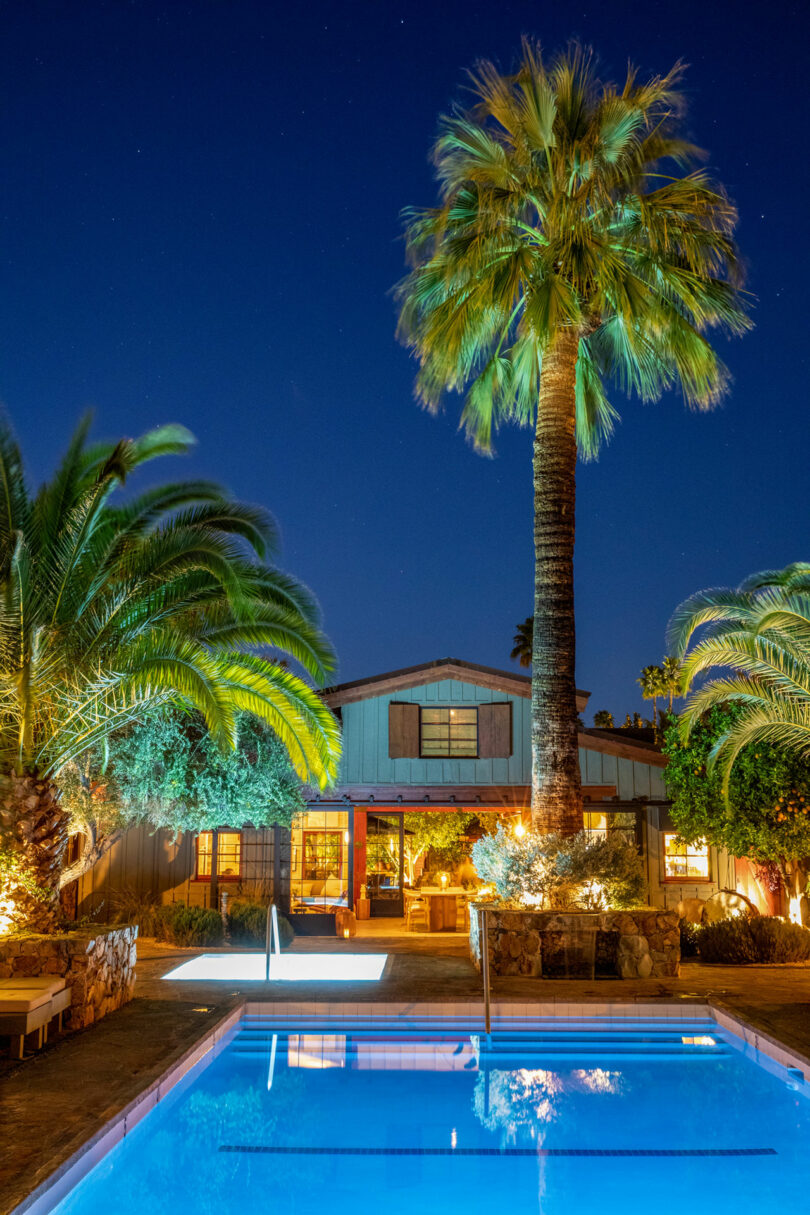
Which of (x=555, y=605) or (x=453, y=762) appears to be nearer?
(x=555, y=605)

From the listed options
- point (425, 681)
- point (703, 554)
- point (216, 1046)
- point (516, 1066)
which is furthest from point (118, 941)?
point (703, 554)

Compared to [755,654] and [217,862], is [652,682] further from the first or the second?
[755,654]

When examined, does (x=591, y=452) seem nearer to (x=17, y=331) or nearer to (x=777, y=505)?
(x=17, y=331)

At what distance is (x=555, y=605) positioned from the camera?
45.0 ft

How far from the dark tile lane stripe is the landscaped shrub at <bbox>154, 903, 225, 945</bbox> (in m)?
9.24

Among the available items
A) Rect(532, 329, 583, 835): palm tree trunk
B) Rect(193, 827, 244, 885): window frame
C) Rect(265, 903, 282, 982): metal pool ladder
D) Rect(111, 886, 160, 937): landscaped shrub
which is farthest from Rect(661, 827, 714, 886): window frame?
Rect(111, 886, 160, 937): landscaped shrub

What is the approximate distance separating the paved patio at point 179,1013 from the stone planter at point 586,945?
A: 0.29 meters

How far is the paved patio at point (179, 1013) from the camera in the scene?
661 cm

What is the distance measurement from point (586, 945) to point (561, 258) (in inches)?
333

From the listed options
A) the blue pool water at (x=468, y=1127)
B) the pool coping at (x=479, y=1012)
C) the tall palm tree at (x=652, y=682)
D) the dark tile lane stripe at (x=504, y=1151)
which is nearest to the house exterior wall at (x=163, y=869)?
the pool coping at (x=479, y=1012)

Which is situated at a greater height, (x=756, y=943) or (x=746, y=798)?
(x=746, y=798)

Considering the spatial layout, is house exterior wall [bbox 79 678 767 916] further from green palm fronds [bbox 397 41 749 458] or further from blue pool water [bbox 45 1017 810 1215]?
blue pool water [bbox 45 1017 810 1215]

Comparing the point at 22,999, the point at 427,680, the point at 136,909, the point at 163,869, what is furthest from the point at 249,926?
the point at 22,999

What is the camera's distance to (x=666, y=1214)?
255 inches
